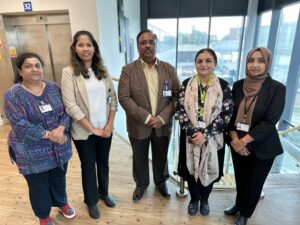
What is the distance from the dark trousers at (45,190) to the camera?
5.28 ft

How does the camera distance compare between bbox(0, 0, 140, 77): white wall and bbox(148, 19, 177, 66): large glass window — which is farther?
bbox(148, 19, 177, 66): large glass window

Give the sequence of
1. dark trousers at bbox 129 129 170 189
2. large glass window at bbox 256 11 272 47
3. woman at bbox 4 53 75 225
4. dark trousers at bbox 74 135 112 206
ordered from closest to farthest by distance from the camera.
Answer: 1. woman at bbox 4 53 75 225
2. dark trousers at bbox 74 135 112 206
3. dark trousers at bbox 129 129 170 189
4. large glass window at bbox 256 11 272 47

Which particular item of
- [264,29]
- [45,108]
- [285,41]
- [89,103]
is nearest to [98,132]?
[89,103]

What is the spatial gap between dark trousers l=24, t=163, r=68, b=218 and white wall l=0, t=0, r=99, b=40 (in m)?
2.80

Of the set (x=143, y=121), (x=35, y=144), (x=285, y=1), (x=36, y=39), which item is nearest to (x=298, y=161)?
(x=285, y=1)

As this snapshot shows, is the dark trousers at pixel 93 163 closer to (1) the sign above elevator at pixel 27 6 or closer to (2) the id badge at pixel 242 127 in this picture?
(2) the id badge at pixel 242 127

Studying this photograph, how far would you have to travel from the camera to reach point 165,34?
7.01m

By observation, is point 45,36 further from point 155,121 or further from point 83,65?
point 155,121

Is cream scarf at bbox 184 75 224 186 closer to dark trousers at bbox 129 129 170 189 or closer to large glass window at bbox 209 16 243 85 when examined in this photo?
dark trousers at bbox 129 129 170 189

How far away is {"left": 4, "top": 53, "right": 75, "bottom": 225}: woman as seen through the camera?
1.42 meters

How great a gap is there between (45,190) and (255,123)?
1705 mm

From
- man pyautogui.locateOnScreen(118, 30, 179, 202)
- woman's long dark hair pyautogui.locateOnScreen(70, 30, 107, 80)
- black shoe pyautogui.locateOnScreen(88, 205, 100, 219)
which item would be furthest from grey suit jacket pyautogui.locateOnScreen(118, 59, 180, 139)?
black shoe pyautogui.locateOnScreen(88, 205, 100, 219)

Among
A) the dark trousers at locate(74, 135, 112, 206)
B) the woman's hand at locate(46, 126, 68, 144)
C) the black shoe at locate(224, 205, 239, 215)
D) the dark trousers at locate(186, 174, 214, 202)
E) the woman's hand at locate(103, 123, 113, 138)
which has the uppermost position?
the woman's hand at locate(46, 126, 68, 144)

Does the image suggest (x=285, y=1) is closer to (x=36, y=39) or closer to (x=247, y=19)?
(x=247, y=19)
